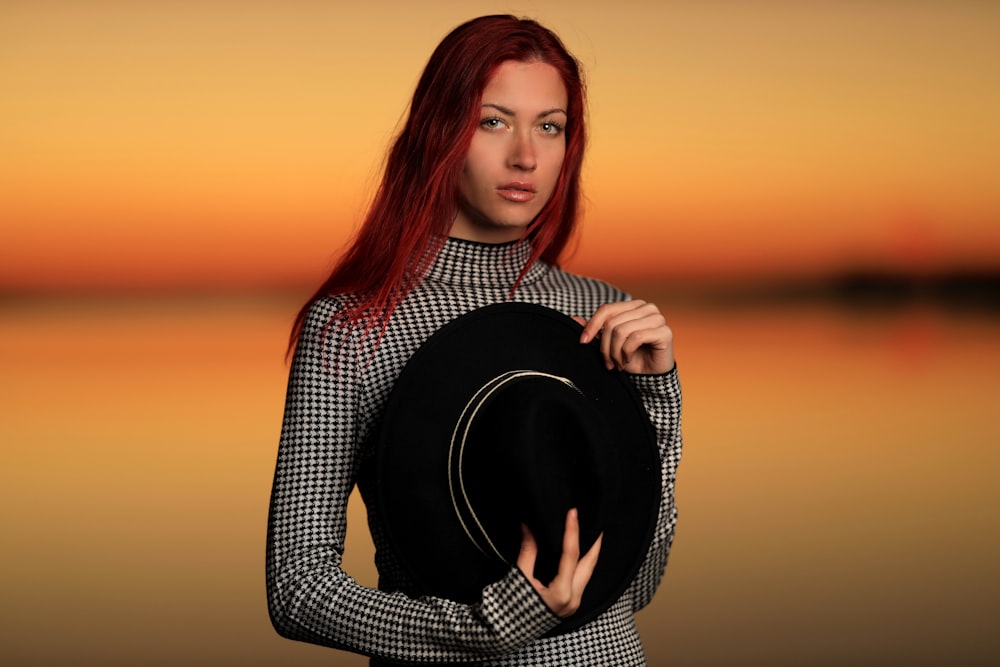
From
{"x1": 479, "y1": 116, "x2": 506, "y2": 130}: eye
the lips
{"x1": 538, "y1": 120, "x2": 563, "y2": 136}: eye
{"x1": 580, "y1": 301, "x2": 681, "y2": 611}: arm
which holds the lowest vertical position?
{"x1": 580, "y1": 301, "x2": 681, "y2": 611}: arm

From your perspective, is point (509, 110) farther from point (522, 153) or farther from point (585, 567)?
point (585, 567)

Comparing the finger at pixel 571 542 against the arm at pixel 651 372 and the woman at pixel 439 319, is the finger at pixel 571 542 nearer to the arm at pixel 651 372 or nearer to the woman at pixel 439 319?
the woman at pixel 439 319

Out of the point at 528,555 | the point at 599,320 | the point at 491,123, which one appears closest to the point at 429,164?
the point at 491,123

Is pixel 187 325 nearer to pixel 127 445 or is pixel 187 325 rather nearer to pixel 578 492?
pixel 127 445

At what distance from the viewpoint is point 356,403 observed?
1447 millimetres

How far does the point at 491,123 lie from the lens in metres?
1.50

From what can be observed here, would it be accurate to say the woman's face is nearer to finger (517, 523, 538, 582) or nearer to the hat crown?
the hat crown

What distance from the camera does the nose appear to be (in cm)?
148

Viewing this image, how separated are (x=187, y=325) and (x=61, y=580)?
81cm

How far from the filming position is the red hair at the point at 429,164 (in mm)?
1483

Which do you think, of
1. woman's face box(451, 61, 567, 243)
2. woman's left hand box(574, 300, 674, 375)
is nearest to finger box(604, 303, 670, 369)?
woman's left hand box(574, 300, 674, 375)

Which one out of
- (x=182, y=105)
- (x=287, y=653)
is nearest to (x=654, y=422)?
(x=287, y=653)

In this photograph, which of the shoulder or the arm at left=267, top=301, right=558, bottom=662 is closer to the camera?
the arm at left=267, top=301, right=558, bottom=662

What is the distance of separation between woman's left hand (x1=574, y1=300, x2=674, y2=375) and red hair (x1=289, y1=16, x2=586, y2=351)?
0.24 m
